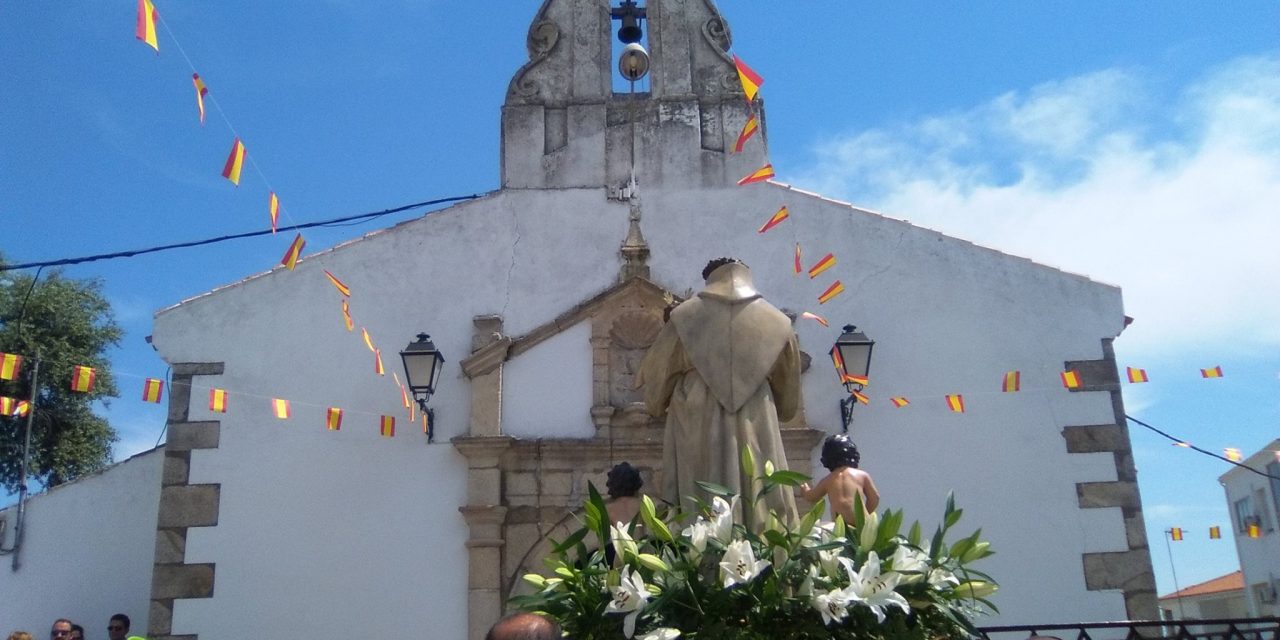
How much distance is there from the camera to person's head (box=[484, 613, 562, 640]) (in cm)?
190

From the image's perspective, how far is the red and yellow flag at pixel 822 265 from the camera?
7652 mm

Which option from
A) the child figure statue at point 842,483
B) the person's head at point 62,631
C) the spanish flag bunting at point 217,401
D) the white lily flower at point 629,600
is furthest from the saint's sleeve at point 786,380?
the spanish flag bunting at point 217,401

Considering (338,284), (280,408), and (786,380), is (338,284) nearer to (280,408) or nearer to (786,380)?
(280,408)

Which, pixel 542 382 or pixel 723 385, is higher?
pixel 542 382

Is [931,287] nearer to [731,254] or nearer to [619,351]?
[731,254]

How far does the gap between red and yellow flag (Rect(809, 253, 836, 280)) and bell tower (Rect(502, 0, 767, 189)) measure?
98cm

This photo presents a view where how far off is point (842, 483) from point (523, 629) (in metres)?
2.52

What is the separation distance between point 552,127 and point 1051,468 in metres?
4.56

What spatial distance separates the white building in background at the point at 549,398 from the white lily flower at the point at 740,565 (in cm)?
456

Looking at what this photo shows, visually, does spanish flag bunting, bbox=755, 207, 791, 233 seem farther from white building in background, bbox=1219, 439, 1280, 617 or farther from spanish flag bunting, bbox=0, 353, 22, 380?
white building in background, bbox=1219, 439, 1280, 617

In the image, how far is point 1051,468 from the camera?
7.19m

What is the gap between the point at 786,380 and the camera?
3.60 m

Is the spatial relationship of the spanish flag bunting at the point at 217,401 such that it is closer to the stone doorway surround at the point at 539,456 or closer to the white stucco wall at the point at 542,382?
the white stucco wall at the point at 542,382

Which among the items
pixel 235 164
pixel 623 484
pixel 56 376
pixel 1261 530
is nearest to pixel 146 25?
pixel 235 164
